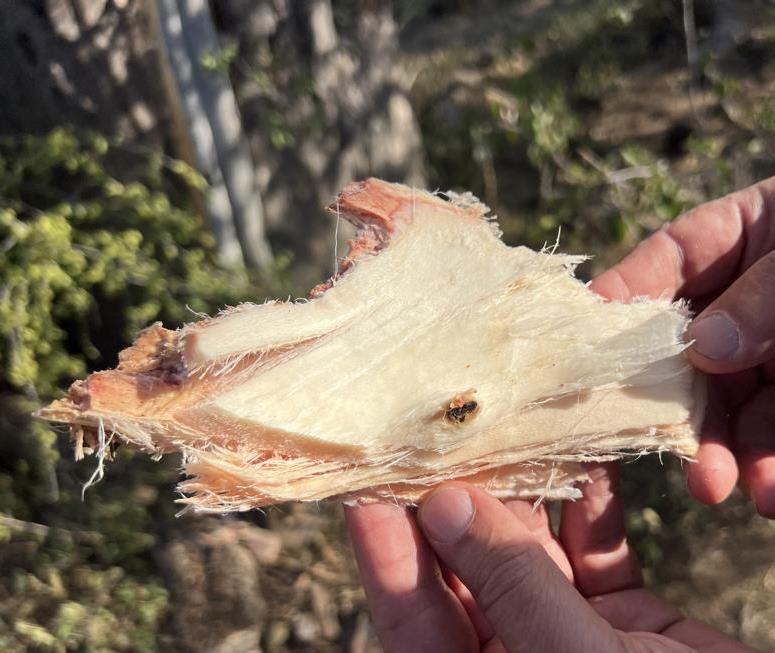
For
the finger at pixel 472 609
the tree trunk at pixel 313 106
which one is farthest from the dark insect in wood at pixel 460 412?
the tree trunk at pixel 313 106

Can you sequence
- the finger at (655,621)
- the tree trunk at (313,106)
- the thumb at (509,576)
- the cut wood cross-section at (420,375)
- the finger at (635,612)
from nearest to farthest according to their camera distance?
the thumb at (509,576)
the cut wood cross-section at (420,375)
the finger at (655,621)
the finger at (635,612)
the tree trunk at (313,106)

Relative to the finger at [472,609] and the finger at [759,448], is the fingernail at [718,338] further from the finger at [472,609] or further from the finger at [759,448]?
the finger at [472,609]

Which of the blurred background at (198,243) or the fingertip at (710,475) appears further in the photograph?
the blurred background at (198,243)

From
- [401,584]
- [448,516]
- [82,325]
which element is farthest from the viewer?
[82,325]

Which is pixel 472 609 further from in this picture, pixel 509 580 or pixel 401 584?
pixel 509 580

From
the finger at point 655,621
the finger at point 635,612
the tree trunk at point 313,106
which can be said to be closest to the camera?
the finger at point 655,621

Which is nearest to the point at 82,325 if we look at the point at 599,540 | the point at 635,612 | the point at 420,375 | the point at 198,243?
the point at 198,243

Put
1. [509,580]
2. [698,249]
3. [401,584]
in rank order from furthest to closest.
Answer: [698,249], [401,584], [509,580]
